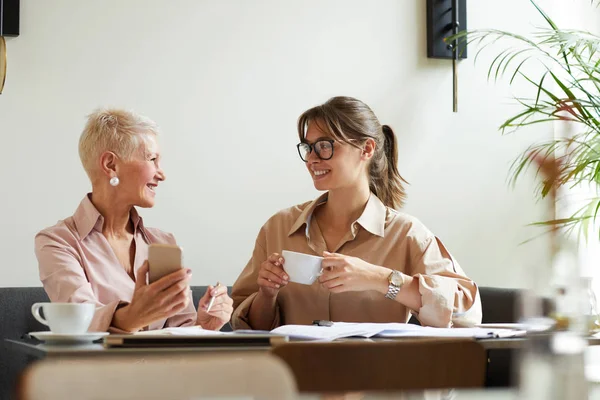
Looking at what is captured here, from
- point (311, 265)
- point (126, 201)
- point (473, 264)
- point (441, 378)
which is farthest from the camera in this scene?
point (473, 264)

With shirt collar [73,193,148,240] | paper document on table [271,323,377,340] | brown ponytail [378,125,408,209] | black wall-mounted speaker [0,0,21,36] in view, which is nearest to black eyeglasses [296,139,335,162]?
brown ponytail [378,125,408,209]

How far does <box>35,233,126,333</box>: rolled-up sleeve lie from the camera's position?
2201 mm

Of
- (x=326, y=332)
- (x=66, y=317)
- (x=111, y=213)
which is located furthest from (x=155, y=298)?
(x=111, y=213)

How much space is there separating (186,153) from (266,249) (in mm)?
990

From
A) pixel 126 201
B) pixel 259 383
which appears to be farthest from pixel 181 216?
pixel 259 383

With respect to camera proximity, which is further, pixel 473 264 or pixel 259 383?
pixel 473 264

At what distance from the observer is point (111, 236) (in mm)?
2545

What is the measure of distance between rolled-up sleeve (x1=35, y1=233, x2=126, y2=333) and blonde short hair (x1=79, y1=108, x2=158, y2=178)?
33cm

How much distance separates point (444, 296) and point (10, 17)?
2.04 m

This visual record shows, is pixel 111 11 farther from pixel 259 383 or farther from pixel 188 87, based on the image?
pixel 259 383

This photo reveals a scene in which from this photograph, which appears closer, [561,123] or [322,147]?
[561,123]

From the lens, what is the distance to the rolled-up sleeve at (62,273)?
2.20 meters

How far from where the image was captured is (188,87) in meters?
3.45

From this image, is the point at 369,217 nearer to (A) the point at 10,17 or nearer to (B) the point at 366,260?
(B) the point at 366,260
